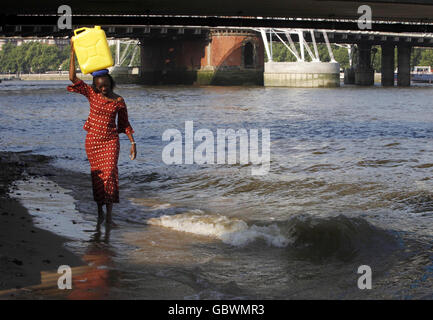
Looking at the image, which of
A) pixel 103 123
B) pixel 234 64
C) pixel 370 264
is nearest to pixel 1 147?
pixel 103 123

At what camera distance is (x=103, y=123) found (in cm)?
843

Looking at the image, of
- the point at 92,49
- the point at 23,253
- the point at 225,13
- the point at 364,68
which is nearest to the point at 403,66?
the point at 364,68

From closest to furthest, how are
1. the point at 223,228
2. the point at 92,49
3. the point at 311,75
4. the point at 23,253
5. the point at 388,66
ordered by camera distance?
the point at 23,253 → the point at 92,49 → the point at 223,228 → the point at 311,75 → the point at 388,66

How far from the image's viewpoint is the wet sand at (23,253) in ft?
19.3

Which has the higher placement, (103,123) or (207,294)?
(103,123)

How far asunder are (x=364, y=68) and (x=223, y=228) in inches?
3956

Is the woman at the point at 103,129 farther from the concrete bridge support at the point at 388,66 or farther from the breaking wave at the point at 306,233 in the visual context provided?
the concrete bridge support at the point at 388,66

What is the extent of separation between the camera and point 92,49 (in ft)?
25.6

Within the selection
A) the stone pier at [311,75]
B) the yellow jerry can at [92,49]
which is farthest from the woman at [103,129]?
the stone pier at [311,75]

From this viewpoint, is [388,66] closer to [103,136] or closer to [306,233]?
[306,233]

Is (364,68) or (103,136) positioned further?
(364,68)

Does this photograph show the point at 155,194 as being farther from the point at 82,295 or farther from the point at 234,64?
the point at 234,64

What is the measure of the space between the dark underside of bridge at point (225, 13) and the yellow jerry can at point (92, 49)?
9.34m
